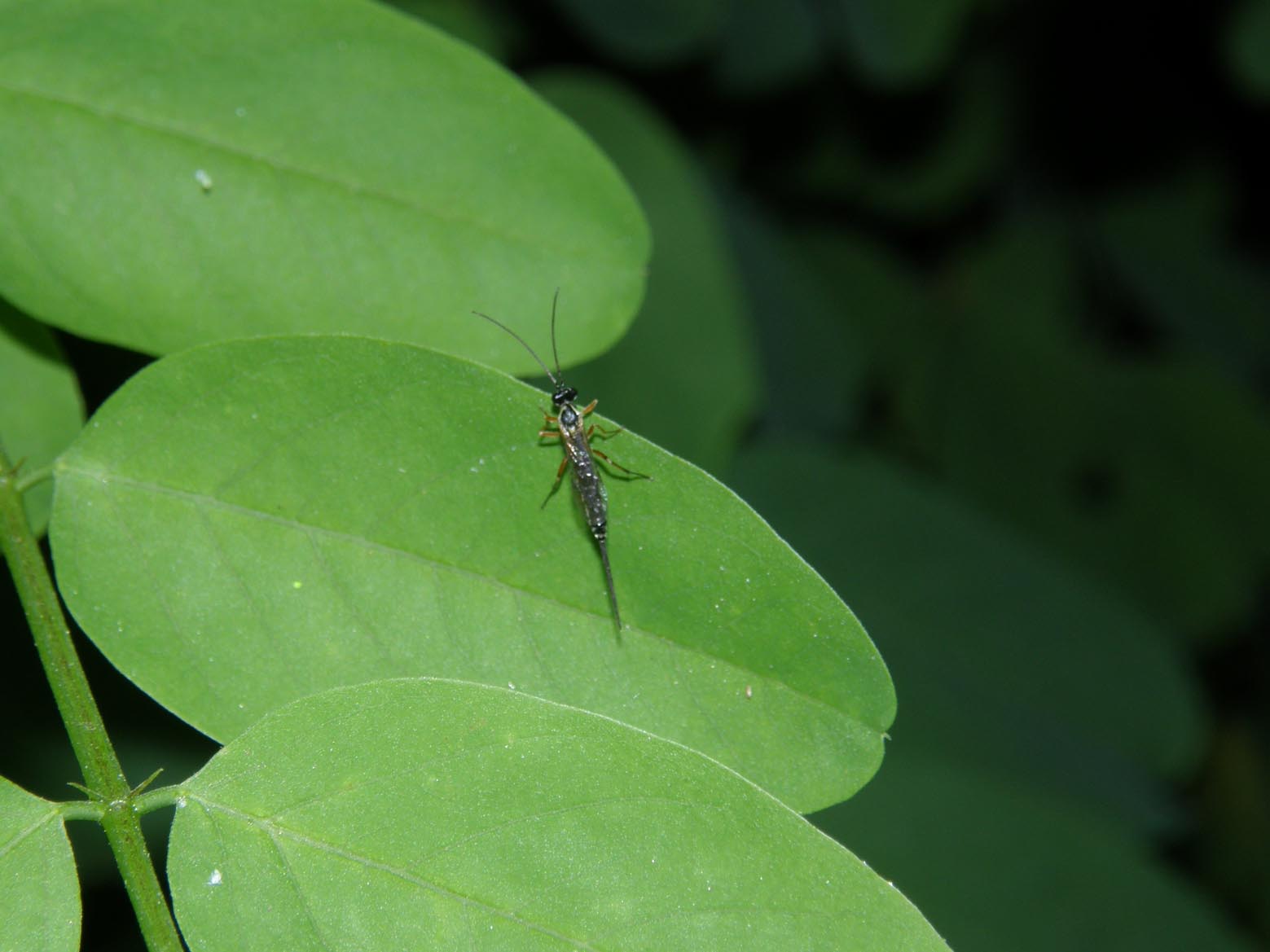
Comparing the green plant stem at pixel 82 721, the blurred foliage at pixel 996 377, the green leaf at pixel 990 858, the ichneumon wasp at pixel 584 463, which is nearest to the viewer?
the green plant stem at pixel 82 721

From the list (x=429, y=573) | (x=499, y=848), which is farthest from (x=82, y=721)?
(x=499, y=848)

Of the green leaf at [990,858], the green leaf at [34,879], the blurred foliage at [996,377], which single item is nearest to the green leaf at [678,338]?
the blurred foliage at [996,377]

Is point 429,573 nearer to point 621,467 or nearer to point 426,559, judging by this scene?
point 426,559

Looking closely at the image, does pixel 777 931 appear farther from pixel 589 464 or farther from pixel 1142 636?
pixel 1142 636

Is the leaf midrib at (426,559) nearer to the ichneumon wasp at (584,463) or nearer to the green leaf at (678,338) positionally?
the ichneumon wasp at (584,463)

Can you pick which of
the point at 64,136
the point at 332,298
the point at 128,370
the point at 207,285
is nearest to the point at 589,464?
the point at 332,298

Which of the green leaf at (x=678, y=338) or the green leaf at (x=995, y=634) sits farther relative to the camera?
the green leaf at (x=995, y=634)

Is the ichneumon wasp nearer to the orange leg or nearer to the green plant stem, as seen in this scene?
the orange leg
